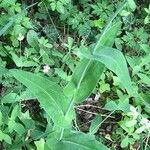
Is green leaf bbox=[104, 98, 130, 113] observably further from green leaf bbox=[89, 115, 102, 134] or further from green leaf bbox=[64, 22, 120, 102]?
green leaf bbox=[64, 22, 120, 102]

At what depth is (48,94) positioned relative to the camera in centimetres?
130

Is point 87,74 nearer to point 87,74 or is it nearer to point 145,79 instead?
point 87,74

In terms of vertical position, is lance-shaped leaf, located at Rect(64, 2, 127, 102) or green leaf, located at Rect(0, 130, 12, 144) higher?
lance-shaped leaf, located at Rect(64, 2, 127, 102)

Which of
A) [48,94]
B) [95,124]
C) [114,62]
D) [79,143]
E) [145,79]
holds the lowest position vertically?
[95,124]

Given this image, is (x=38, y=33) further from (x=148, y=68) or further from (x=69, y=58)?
(x=148, y=68)

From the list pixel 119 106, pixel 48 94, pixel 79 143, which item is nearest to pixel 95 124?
pixel 119 106

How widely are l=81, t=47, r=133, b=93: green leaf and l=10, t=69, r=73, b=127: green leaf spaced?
168 mm

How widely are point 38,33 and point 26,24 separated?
223mm

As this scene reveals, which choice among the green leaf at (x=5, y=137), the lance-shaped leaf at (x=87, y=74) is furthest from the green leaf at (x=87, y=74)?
the green leaf at (x=5, y=137)

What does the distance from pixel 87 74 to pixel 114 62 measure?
167mm

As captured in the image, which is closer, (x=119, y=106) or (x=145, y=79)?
(x=119, y=106)

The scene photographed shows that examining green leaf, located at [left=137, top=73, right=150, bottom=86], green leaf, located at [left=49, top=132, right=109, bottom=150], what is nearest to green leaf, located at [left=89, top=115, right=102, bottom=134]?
green leaf, located at [left=137, top=73, right=150, bottom=86]

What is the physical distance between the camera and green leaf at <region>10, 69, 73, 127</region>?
1.26 meters

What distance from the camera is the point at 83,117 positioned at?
7.86ft
